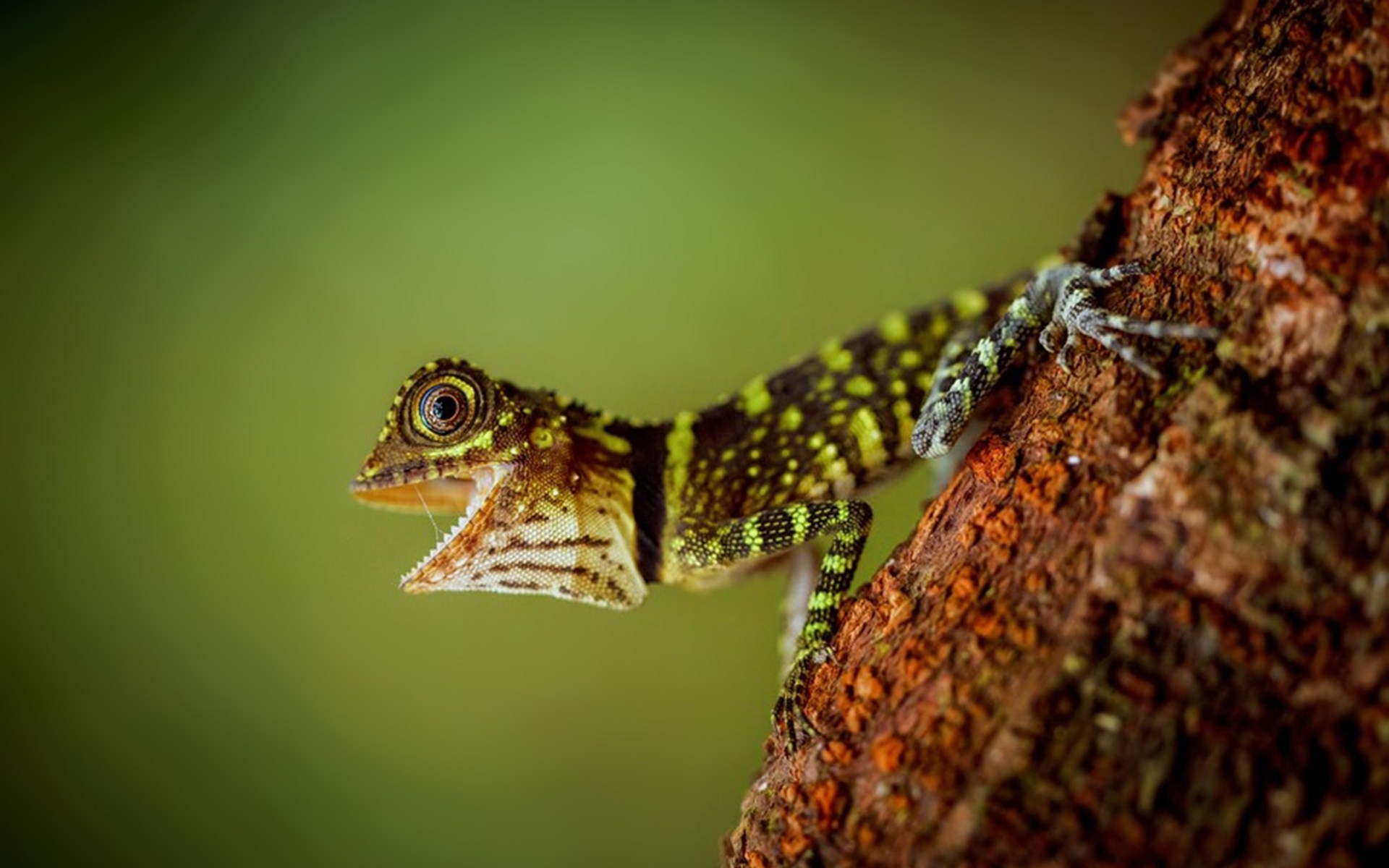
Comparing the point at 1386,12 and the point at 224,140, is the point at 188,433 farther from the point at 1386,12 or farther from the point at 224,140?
the point at 1386,12

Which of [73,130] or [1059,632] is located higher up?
[73,130]

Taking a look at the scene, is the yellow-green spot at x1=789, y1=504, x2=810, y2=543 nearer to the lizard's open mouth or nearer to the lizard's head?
the lizard's head

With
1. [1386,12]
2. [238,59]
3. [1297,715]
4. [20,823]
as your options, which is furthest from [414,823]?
[1386,12]

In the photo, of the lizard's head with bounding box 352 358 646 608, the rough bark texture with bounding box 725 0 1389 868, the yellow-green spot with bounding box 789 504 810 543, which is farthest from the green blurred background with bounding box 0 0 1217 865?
the rough bark texture with bounding box 725 0 1389 868

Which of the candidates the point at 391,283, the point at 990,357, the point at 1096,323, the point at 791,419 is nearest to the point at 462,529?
the point at 791,419

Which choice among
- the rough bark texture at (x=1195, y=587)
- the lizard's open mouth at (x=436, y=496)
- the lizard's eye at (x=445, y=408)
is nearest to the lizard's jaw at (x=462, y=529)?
the lizard's open mouth at (x=436, y=496)

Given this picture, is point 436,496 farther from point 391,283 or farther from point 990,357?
point 990,357
